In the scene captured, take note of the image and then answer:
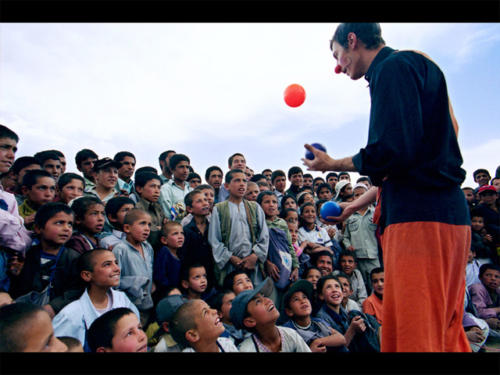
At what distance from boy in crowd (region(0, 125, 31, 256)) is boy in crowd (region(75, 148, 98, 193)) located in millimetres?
1337

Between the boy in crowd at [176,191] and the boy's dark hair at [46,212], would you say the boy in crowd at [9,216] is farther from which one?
the boy in crowd at [176,191]

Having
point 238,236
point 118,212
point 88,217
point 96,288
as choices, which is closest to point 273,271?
point 238,236

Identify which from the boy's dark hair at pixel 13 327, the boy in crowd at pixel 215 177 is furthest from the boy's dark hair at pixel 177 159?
the boy's dark hair at pixel 13 327

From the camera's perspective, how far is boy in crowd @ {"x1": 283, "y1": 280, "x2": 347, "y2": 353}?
11.5 ft

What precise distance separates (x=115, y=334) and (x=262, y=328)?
4.10 ft

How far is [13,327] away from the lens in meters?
1.86

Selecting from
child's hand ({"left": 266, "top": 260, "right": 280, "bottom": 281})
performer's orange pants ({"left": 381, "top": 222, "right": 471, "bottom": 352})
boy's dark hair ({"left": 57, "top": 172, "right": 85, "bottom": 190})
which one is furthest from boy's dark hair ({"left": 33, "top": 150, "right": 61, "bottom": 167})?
performer's orange pants ({"left": 381, "top": 222, "right": 471, "bottom": 352})

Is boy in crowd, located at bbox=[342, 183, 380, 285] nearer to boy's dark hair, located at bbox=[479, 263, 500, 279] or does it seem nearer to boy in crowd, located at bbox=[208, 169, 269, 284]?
boy's dark hair, located at bbox=[479, 263, 500, 279]

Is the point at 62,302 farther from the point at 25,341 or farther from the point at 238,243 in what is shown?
the point at 238,243
